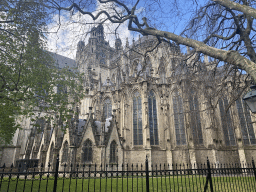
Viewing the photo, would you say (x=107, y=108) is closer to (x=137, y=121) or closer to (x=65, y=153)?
(x=137, y=121)

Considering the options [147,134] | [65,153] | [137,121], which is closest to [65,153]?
[65,153]

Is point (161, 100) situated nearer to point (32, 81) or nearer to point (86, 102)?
point (86, 102)

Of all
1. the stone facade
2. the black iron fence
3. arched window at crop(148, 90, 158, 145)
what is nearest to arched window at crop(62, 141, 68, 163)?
the stone facade

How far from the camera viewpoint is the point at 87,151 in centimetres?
1866

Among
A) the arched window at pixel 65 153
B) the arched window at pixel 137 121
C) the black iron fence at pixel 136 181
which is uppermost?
the arched window at pixel 137 121

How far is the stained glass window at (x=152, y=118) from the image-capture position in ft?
73.9

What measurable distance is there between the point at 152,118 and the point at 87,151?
9.14 meters

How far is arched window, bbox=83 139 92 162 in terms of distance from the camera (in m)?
18.4

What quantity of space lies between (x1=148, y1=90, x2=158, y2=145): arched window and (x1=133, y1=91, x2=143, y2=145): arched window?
1275 millimetres

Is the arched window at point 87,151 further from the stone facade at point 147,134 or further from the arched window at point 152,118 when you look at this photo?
the arched window at point 152,118

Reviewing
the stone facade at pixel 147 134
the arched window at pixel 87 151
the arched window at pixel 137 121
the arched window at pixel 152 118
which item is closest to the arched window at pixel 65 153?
the stone facade at pixel 147 134

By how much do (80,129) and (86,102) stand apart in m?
10.2

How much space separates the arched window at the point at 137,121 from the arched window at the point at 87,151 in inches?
237

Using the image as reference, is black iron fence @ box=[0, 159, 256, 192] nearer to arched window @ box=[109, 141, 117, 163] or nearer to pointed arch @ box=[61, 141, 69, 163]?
pointed arch @ box=[61, 141, 69, 163]
